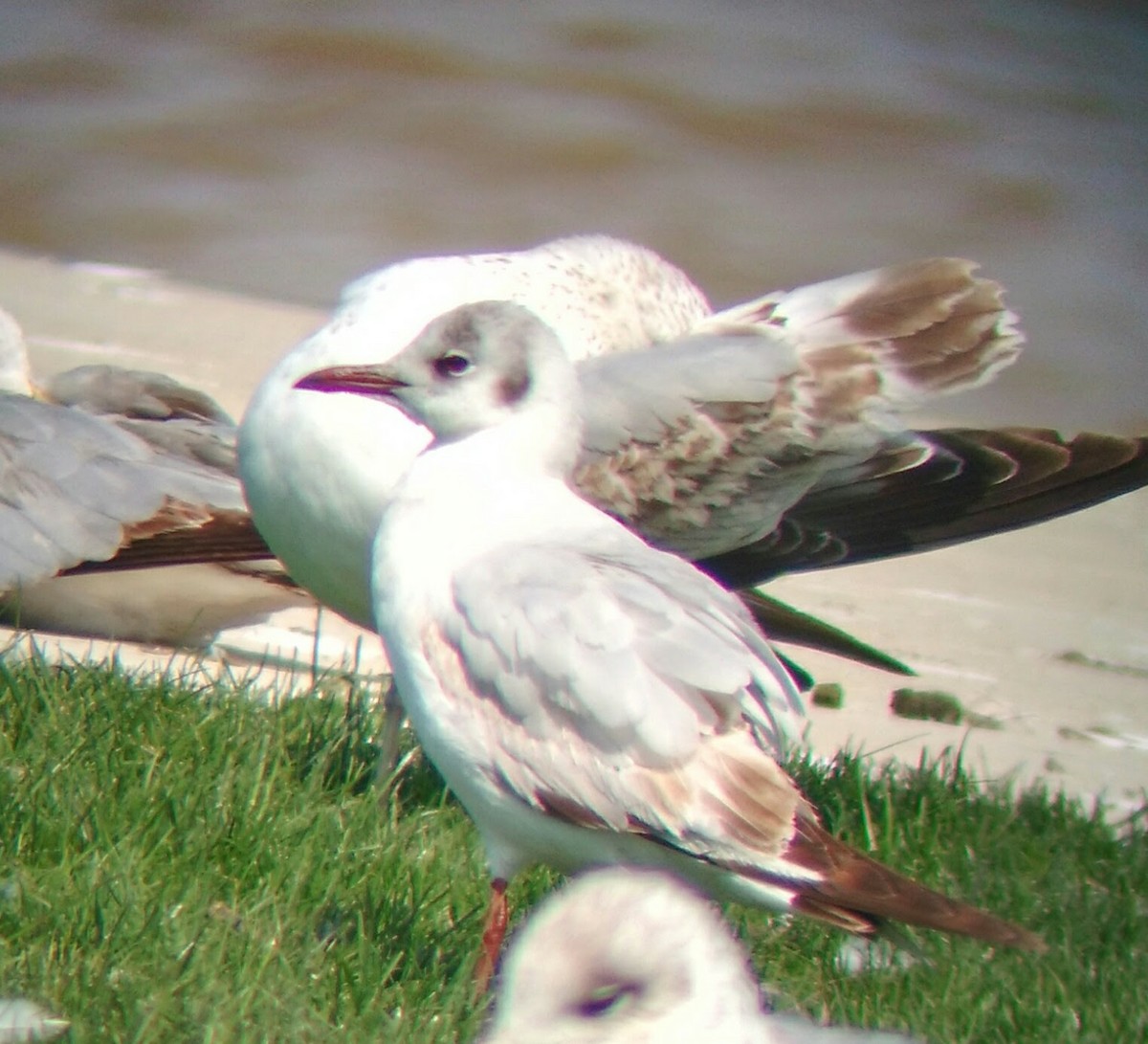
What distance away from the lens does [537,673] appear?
3088mm

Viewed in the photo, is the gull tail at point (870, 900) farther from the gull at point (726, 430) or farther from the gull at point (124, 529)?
the gull at point (124, 529)

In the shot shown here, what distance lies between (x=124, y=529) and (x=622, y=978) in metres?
3.16

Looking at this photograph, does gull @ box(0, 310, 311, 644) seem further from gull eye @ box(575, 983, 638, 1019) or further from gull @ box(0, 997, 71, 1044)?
gull eye @ box(575, 983, 638, 1019)

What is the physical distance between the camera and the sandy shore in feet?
17.7

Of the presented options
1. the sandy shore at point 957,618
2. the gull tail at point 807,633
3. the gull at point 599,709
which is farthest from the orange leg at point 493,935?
the gull tail at point 807,633

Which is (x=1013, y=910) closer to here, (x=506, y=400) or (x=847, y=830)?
(x=847, y=830)

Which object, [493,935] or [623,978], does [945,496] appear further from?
[623,978]

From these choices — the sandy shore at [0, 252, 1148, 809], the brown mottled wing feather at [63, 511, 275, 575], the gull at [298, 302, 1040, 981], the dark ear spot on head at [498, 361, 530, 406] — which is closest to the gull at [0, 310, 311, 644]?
the brown mottled wing feather at [63, 511, 275, 575]

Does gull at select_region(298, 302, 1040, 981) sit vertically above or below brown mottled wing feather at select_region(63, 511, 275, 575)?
above

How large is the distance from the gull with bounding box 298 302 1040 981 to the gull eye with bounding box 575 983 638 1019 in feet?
2.39

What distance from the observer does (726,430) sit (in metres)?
4.64

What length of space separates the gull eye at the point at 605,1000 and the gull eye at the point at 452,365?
1.49 meters

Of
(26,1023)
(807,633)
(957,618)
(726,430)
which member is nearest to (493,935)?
(26,1023)

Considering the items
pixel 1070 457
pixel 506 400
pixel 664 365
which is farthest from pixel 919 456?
pixel 506 400
